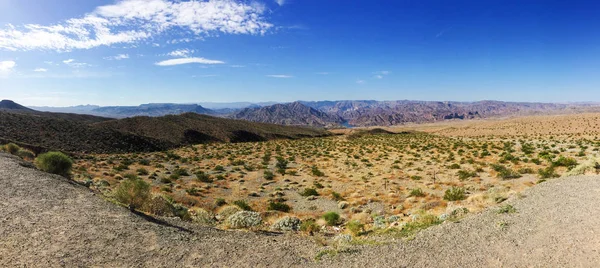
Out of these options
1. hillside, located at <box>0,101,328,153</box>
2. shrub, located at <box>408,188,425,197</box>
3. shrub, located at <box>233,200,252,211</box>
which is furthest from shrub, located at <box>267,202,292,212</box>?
hillside, located at <box>0,101,328,153</box>

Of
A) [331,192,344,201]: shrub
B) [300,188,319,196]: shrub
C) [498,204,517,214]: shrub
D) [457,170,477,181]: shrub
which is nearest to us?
[498,204,517,214]: shrub

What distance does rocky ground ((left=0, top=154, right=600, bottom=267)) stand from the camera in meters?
7.08

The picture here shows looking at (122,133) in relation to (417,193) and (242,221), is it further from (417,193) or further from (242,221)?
(417,193)

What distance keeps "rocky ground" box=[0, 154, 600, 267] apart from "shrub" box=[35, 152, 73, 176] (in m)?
8.57

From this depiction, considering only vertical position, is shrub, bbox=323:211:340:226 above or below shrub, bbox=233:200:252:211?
above

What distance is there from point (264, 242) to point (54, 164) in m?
17.0

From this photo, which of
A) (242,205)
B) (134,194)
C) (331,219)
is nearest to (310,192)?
(242,205)

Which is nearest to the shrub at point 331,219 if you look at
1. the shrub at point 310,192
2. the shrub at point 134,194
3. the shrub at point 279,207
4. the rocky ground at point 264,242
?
the shrub at point 279,207

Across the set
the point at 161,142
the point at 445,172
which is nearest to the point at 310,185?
the point at 445,172

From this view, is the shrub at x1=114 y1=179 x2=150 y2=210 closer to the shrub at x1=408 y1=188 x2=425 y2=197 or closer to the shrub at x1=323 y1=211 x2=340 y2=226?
the shrub at x1=323 y1=211 x2=340 y2=226

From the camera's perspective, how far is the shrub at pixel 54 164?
17906 millimetres

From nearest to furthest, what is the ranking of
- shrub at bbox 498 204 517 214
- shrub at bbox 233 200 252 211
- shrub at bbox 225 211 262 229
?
shrub at bbox 498 204 517 214
shrub at bbox 225 211 262 229
shrub at bbox 233 200 252 211

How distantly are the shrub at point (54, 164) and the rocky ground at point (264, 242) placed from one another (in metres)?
8.57

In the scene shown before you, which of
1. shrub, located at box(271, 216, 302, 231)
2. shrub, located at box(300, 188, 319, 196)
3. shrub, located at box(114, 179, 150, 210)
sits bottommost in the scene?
shrub, located at box(300, 188, 319, 196)
